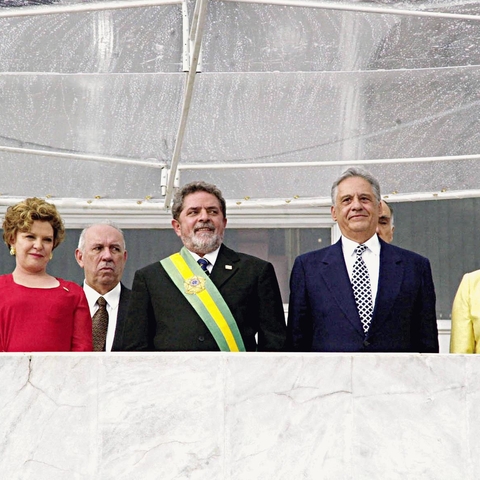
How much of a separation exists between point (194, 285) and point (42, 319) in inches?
29.1

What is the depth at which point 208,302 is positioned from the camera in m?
5.82

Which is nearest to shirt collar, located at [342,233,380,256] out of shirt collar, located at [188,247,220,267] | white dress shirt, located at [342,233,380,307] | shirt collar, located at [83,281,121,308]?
white dress shirt, located at [342,233,380,307]

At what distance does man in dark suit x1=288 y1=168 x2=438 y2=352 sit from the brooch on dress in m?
0.44

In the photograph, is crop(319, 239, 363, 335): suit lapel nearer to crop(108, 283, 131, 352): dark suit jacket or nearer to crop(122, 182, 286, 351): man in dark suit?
crop(122, 182, 286, 351): man in dark suit

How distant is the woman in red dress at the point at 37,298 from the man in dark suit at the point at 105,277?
24.0 inches

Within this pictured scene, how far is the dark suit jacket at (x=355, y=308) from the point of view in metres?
5.72

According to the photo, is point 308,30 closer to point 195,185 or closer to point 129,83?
point 129,83

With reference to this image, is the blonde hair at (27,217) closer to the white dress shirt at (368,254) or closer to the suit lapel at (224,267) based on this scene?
the suit lapel at (224,267)

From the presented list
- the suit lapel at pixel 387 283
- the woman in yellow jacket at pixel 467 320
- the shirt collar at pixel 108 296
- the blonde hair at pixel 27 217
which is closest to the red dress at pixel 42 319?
the blonde hair at pixel 27 217

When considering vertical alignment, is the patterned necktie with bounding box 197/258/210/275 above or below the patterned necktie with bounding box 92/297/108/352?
above

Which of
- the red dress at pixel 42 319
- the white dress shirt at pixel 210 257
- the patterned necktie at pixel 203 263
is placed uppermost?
the white dress shirt at pixel 210 257
